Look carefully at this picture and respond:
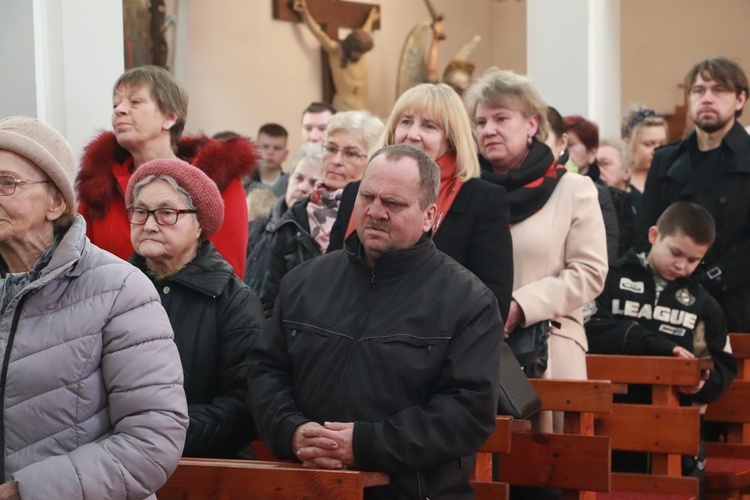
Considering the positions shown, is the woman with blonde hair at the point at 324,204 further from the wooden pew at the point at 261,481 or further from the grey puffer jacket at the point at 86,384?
the grey puffer jacket at the point at 86,384

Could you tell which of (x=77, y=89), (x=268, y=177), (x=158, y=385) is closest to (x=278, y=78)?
(x=268, y=177)

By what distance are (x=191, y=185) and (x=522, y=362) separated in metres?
1.44

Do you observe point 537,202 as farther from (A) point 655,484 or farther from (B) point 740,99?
(B) point 740,99

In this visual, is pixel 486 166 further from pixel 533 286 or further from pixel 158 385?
pixel 158 385

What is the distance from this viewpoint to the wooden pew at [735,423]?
5.55 meters

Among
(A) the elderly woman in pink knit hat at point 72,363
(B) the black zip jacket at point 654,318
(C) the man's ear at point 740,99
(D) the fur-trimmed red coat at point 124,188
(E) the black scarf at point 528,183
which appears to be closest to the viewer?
(A) the elderly woman in pink knit hat at point 72,363

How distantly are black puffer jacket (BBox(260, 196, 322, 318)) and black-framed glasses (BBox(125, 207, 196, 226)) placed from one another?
1.42 m

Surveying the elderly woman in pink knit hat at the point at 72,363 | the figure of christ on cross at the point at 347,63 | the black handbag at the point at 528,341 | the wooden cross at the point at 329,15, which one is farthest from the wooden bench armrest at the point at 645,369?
the wooden cross at the point at 329,15

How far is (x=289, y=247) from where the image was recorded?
5.01m

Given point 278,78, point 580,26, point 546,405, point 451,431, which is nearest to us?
point 451,431

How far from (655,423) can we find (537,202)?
3.76 feet

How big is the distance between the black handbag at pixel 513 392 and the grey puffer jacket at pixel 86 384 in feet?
4.71

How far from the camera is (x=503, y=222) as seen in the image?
3965 mm

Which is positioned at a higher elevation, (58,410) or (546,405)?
(58,410)
